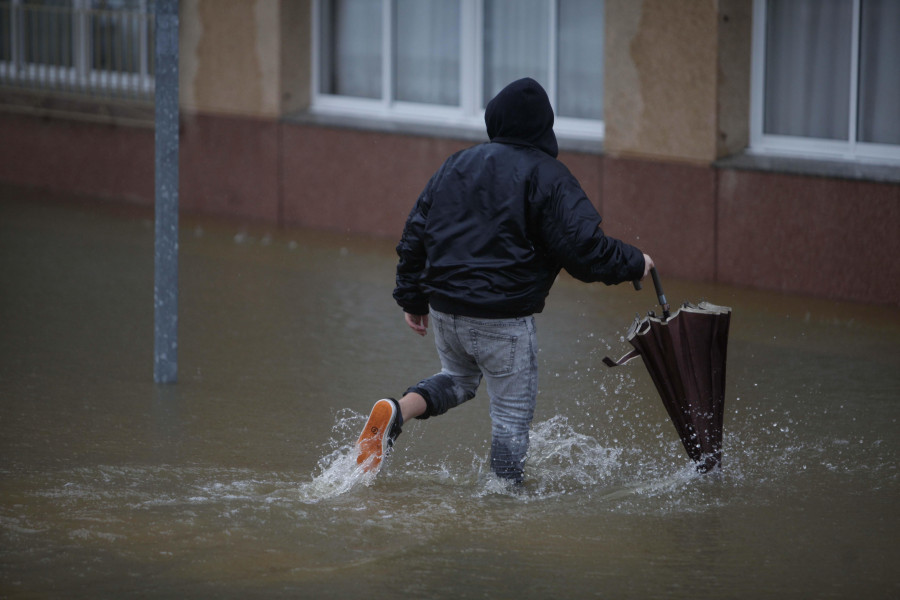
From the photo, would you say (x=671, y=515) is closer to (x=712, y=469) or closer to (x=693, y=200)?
(x=712, y=469)

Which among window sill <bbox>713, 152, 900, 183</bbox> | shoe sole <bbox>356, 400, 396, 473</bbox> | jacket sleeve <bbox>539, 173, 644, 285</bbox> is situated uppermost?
window sill <bbox>713, 152, 900, 183</bbox>

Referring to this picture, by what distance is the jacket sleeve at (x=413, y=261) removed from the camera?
5.27 meters

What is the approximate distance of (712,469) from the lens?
18.4ft

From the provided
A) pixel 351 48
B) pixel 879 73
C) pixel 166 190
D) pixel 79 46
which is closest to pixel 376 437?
pixel 166 190

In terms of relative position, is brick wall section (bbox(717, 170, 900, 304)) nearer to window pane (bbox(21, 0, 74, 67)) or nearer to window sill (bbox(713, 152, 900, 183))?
window sill (bbox(713, 152, 900, 183))

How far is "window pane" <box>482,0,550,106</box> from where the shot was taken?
35.3ft

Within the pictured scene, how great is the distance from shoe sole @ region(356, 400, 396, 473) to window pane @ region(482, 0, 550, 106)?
229 inches

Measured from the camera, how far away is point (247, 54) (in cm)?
1180

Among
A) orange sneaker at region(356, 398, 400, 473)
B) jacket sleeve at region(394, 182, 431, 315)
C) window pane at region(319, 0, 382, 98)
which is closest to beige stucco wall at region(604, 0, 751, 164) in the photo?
window pane at region(319, 0, 382, 98)

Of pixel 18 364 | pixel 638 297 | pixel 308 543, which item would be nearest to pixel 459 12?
pixel 638 297

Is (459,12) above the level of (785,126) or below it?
above

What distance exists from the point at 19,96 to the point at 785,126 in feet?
24.8

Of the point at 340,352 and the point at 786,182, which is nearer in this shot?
the point at 340,352

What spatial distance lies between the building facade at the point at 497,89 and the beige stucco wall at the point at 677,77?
14mm
